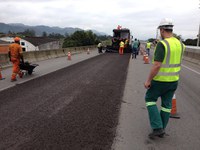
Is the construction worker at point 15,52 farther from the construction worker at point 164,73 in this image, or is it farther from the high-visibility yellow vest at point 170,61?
the high-visibility yellow vest at point 170,61

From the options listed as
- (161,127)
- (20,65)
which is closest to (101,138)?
(161,127)

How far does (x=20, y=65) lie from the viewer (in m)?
8.95

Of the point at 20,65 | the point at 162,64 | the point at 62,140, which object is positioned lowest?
the point at 62,140

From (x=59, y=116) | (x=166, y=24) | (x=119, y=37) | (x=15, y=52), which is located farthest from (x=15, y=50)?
(x=119, y=37)

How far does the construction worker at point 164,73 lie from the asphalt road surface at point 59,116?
0.85m

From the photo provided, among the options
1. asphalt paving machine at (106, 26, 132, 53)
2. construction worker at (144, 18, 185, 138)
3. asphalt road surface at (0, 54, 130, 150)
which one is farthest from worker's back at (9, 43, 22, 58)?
asphalt paving machine at (106, 26, 132, 53)

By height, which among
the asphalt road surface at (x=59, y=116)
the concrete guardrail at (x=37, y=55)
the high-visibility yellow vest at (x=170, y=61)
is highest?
the high-visibility yellow vest at (x=170, y=61)

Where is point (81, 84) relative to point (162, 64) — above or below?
below

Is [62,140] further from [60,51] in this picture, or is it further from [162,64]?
[60,51]

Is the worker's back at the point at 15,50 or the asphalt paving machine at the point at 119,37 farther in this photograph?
the asphalt paving machine at the point at 119,37

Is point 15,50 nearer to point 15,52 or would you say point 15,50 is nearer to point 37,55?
point 15,52

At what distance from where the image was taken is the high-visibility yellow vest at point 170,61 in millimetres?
3283

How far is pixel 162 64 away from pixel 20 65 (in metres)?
7.13

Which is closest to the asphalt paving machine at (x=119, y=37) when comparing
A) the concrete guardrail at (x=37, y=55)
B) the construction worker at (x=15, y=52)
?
the concrete guardrail at (x=37, y=55)
